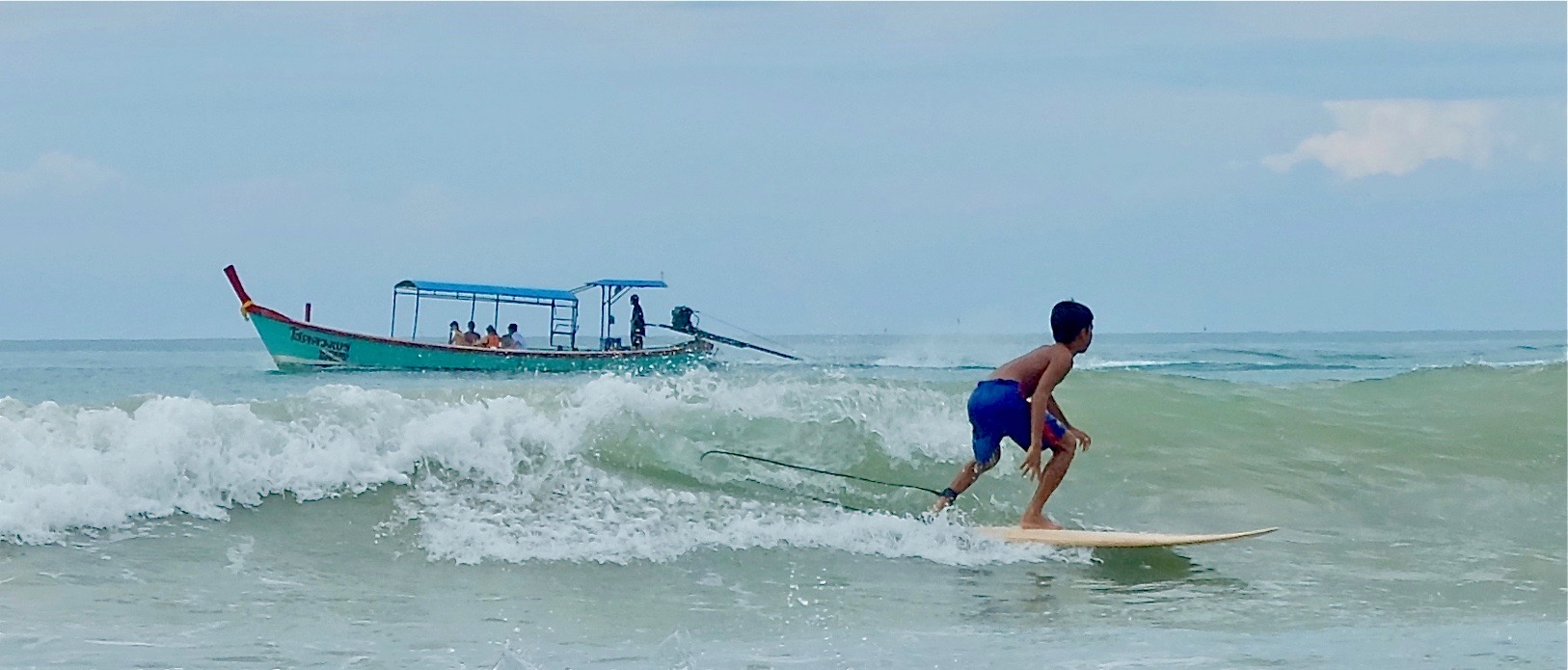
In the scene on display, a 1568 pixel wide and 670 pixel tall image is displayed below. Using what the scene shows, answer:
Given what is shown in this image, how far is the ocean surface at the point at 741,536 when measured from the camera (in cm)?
696

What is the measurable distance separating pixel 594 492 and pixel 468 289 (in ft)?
65.9

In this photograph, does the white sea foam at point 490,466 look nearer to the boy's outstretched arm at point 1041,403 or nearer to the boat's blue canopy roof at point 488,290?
the boy's outstretched arm at point 1041,403

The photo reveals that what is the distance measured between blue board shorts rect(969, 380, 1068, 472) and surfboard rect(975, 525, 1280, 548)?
52 centimetres

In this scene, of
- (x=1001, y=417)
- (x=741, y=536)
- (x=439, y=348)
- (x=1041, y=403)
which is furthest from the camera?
(x=439, y=348)

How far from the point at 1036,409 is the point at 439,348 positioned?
75.3ft

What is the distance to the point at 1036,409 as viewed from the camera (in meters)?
8.62

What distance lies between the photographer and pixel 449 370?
30.1 m

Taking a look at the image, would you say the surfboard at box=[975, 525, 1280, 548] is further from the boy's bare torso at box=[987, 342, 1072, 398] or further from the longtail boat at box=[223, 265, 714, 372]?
the longtail boat at box=[223, 265, 714, 372]

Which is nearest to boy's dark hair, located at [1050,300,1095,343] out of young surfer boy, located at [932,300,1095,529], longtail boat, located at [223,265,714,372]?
young surfer boy, located at [932,300,1095,529]

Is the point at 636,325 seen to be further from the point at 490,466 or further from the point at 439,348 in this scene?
the point at 490,466

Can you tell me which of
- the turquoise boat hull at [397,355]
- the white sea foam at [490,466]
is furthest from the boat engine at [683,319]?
the white sea foam at [490,466]

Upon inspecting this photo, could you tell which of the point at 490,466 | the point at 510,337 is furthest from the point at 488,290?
the point at 490,466

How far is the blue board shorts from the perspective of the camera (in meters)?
8.91

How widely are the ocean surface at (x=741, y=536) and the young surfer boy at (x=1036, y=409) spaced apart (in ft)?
1.75
